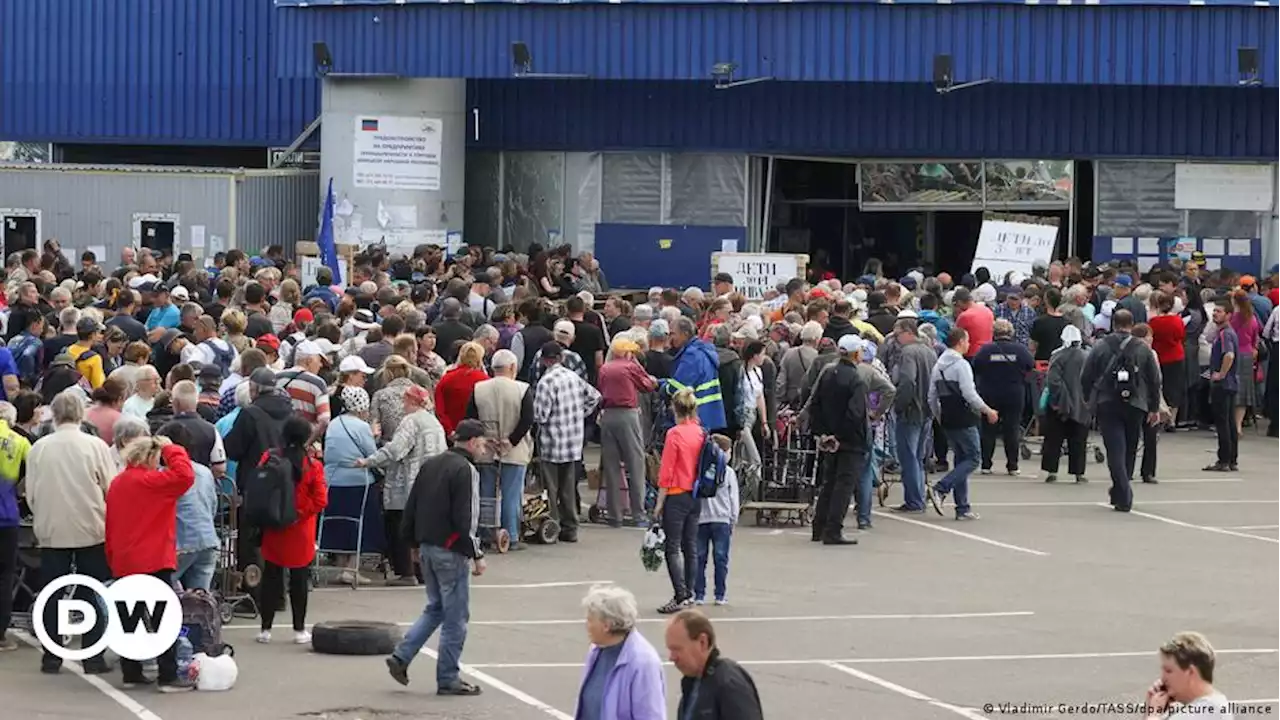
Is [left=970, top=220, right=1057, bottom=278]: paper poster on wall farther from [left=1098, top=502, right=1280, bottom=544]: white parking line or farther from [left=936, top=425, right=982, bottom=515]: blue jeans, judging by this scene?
[left=936, top=425, right=982, bottom=515]: blue jeans

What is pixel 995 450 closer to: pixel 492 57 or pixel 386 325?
pixel 386 325

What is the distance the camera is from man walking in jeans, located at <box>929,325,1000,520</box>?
20.8 m

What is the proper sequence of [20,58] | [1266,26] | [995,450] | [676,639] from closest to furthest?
[676,639] → [995,450] → [1266,26] → [20,58]

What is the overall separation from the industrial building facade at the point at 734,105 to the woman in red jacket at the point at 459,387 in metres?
17.0

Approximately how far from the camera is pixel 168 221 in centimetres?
3634

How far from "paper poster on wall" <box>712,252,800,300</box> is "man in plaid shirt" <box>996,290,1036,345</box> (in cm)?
537

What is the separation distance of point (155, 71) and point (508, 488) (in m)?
23.8

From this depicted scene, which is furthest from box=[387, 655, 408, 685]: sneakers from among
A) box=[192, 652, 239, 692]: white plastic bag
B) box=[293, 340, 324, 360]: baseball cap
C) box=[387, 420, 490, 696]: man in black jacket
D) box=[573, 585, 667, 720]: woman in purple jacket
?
box=[293, 340, 324, 360]: baseball cap

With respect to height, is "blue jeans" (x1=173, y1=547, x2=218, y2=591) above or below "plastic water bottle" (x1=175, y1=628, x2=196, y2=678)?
above

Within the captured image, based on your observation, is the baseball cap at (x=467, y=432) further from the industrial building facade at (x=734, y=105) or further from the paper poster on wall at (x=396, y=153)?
the paper poster on wall at (x=396, y=153)

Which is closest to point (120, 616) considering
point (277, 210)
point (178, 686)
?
point (178, 686)

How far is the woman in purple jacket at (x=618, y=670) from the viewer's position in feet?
31.8

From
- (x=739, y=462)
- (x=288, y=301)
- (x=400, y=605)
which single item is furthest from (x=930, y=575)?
(x=288, y=301)

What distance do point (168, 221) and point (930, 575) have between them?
20.9m
